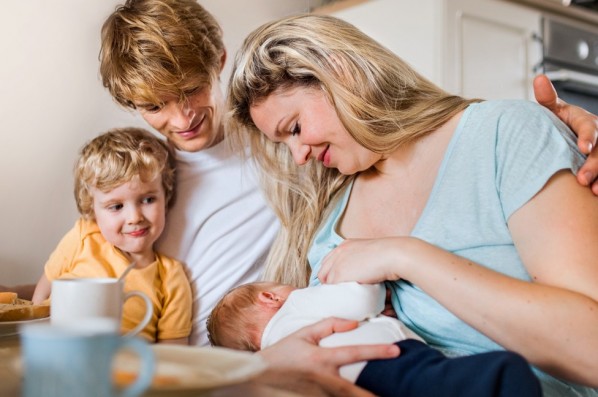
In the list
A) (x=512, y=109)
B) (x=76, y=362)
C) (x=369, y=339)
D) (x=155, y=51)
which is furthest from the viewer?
(x=155, y=51)

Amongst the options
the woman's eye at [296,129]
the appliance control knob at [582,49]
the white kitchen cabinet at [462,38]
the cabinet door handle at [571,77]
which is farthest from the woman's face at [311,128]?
the appliance control knob at [582,49]

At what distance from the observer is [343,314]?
3.51 ft

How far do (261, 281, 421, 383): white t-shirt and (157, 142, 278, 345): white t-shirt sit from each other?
17.8 inches

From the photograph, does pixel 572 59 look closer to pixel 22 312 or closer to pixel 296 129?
pixel 296 129

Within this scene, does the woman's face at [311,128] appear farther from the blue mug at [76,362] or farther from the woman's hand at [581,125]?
the blue mug at [76,362]

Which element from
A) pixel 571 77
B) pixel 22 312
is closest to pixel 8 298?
pixel 22 312

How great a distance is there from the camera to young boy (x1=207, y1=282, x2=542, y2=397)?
29.5 inches

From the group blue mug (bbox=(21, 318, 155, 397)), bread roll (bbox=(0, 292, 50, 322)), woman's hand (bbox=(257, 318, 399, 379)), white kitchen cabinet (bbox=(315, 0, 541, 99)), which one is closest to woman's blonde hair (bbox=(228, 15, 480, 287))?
woman's hand (bbox=(257, 318, 399, 379))

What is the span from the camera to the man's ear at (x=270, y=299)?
129 centimetres

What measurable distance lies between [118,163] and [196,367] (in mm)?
952

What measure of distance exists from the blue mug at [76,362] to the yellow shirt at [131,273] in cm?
108

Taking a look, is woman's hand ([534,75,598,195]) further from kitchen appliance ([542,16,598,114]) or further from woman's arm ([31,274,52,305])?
kitchen appliance ([542,16,598,114])

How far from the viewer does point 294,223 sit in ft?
4.94

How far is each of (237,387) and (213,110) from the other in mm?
1081
